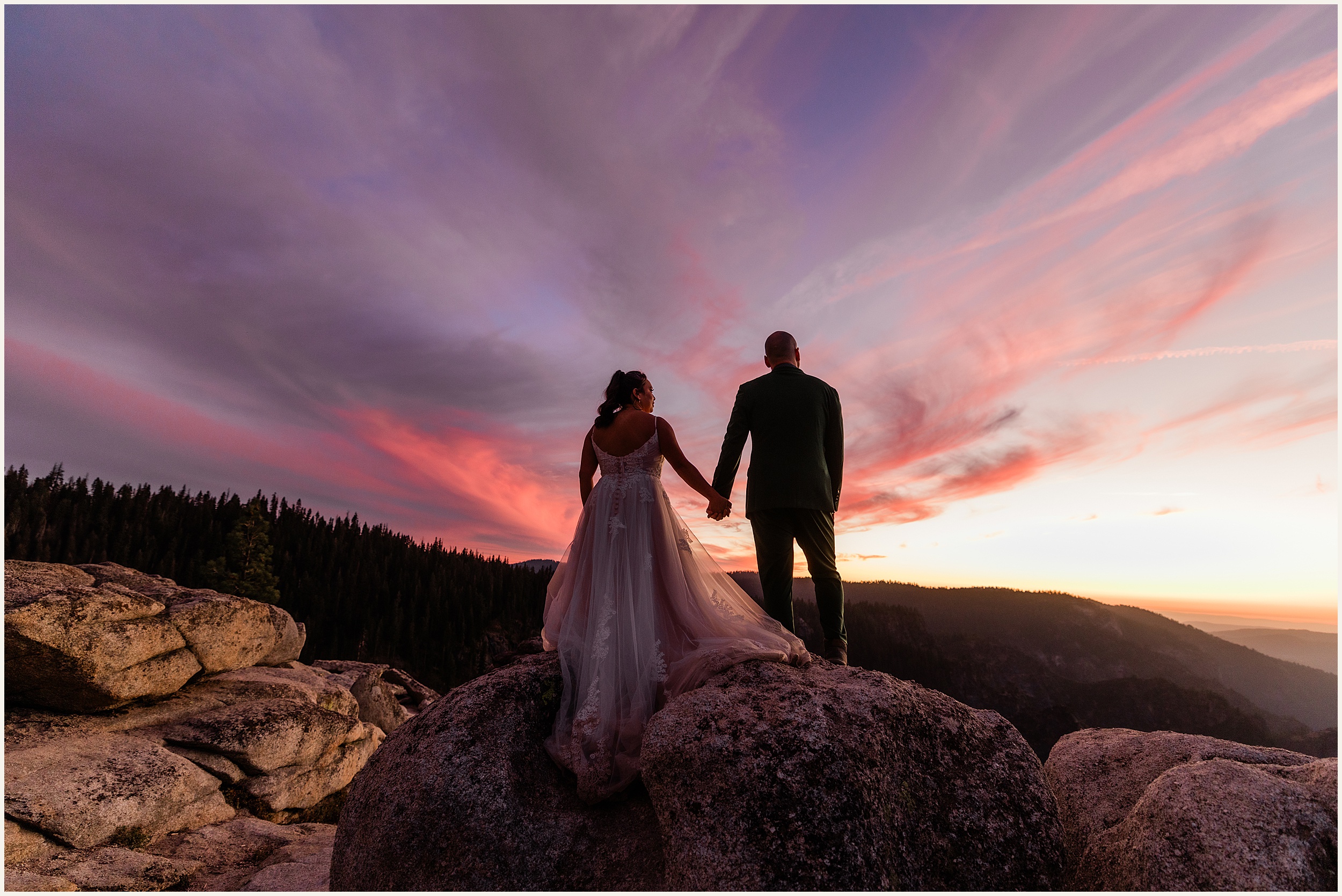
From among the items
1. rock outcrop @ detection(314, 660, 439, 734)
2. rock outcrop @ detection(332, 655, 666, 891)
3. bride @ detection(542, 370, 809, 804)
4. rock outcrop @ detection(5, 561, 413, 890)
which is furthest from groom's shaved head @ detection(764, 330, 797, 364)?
rock outcrop @ detection(314, 660, 439, 734)

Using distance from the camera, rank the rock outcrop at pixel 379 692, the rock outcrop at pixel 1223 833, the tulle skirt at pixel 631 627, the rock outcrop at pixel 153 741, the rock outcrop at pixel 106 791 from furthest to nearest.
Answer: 1. the rock outcrop at pixel 379 692
2. the rock outcrop at pixel 106 791
3. the rock outcrop at pixel 153 741
4. the tulle skirt at pixel 631 627
5. the rock outcrop at pixel 1223 833

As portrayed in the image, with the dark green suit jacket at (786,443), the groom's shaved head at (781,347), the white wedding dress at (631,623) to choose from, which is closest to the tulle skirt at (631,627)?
the white wedding dress at (631,623)

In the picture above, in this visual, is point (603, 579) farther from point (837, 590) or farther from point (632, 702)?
point (837, 590)

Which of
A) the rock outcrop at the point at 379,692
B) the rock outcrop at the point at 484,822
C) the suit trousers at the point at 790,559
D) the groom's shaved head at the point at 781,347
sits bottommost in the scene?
the rock outcrop at the point at 379,692

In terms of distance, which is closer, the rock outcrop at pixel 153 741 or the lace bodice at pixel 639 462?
the lace bodice at pixel 639 462

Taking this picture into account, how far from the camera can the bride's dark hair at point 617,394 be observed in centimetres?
749

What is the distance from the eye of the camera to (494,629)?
101 m

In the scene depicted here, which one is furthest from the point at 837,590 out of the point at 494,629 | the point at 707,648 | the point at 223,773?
the point at 494,629

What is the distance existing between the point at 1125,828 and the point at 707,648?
148 inches

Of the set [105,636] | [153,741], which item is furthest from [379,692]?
[105,636]

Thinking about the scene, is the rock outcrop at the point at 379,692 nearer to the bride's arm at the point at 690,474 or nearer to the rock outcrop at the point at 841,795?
the bride's arm at the point at 690,474

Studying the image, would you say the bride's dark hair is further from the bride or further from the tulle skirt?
the tulle skirt

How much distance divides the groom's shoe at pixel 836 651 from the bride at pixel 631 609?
98 cm

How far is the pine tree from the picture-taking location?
58125 mm
